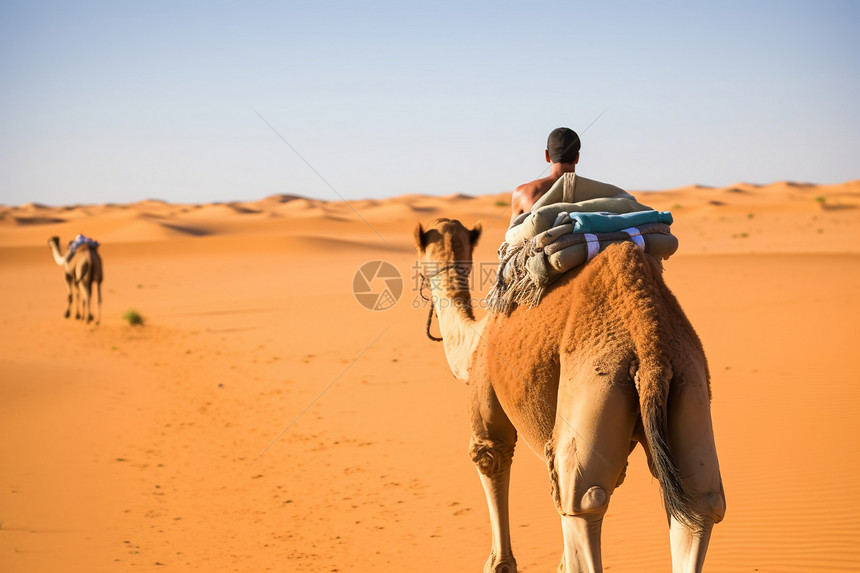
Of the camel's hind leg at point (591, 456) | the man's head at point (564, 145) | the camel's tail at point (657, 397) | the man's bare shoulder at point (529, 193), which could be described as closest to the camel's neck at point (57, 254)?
the man's bare shoulder at point (529, 193)

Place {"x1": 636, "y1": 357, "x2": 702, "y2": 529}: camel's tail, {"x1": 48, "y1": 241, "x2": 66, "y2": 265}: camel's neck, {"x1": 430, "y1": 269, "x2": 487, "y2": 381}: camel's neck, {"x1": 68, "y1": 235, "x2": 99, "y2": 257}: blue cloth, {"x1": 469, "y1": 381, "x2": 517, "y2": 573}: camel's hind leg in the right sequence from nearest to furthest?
{"x1": 636, "y1": 357, "x2": 702, "y2": 529}: camel's tail < {"x1": 469, "y1": 381, "x2": 517, "y2": 573}: camel's hind leg < {"x1": 430, "y1": 269, "x2": 487, "y2": 381}: camel's neck < {"x1": 68, "y1": 235, "x2": 99, "y2": 257}: blue cloth < {"x1": 48, "y1": 241, "x2": 66, "y2": 265}: camel's neck

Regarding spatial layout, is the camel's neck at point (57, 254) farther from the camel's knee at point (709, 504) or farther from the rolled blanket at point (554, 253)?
the camel's knee at point (709, 504)

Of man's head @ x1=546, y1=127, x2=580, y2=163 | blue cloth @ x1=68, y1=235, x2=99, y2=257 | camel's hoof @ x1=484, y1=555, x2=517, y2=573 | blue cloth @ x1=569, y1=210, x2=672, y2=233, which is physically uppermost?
blue cloth @ x1=68, y1=235, x2=99, y2=257

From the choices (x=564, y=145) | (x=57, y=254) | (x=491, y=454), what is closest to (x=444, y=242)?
(x=564, y=145)

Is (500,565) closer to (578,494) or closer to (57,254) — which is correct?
(578,494)

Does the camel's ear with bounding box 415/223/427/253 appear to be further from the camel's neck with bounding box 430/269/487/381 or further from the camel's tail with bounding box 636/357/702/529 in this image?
the camel's tail with bounding box 636/357/702/529

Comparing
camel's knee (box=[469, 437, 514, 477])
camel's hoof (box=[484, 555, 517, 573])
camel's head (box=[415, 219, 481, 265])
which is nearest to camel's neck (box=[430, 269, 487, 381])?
camel's head (box=[415, 219, 481, 265])

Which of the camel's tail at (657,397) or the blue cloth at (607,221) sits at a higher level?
the blue cloth at (607,221)

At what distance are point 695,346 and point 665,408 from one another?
1.22 feet

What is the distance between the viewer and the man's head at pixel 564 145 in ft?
13.4

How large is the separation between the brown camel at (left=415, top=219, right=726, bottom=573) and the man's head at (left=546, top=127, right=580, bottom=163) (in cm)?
97

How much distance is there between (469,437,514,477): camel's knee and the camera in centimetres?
409

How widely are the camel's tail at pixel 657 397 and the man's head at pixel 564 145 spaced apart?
4.45ft

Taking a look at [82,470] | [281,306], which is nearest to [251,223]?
[281,306]
